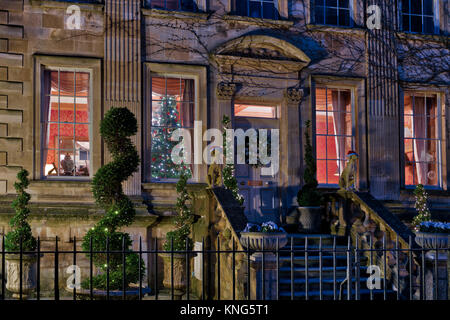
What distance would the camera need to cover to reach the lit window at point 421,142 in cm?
1515

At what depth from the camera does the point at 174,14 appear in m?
13.4

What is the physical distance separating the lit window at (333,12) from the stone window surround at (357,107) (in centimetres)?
139

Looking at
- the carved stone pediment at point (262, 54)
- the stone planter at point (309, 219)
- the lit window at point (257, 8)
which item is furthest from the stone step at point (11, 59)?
the stone planter at point (309, 219)

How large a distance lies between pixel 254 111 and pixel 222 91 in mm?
1022

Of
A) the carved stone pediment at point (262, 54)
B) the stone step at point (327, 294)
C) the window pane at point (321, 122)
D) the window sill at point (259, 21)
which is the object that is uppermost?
the window sill at point (259, 21)

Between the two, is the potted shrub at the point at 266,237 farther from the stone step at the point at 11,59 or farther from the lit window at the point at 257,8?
the lit window at the point at 257,8

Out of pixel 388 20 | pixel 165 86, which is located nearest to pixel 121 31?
pixel 165 86

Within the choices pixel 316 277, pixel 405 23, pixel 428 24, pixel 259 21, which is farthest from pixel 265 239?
pixel 428 24

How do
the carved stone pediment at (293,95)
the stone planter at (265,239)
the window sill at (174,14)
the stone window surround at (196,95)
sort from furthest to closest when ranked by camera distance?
the carved stone pediment at (293,95) < the window sill at (174,14) < the stone window surround at (196,95) < the stone planter at (265,239)

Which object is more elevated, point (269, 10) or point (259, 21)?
point (269, 10)

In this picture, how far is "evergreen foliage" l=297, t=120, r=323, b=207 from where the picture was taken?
41.8ft

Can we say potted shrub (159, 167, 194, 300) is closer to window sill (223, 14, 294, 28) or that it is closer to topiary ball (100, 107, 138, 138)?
topiary ball (100, 107, 138, 138)

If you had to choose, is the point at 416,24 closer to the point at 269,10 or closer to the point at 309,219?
the point at 269,10

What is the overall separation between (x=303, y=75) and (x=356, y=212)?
3654 millimetres
